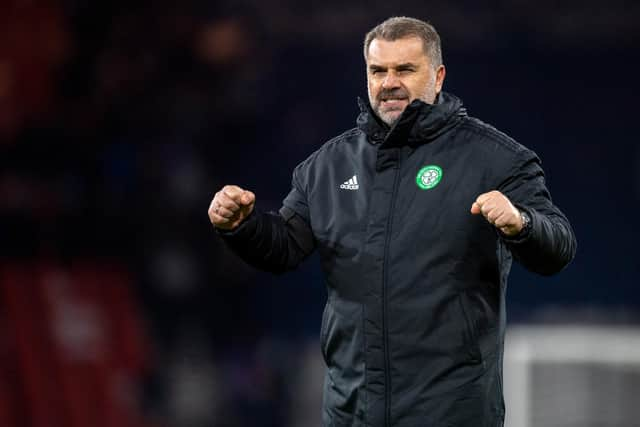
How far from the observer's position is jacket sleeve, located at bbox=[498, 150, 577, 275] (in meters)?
1.65

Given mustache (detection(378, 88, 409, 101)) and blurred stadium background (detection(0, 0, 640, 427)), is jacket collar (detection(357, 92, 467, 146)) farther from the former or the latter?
blurred stadium background (detection(0, 0, 640, 427))

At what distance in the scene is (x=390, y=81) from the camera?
1.91 metres

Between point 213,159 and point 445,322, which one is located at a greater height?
point 213,159

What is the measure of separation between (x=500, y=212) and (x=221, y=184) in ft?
10.4

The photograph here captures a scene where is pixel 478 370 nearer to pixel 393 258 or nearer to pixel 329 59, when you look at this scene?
pixel 393 258

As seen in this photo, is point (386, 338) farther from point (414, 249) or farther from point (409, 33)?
point (409, 33)

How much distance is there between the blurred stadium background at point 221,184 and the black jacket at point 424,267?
1.96m

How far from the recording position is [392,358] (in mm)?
1775

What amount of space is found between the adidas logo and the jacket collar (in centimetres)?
9

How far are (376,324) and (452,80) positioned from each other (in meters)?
3.44

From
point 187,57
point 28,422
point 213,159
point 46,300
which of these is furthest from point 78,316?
point 187,57

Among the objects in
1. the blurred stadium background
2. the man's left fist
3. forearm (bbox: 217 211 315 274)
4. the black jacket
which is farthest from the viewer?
the blurred stadium background

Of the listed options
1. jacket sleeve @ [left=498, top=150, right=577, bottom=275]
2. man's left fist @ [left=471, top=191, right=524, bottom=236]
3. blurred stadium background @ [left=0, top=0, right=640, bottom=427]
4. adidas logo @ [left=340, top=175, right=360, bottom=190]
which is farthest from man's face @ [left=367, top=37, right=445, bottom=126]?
blurred stadium background @ [left=0, top=0, right=640, bottom=427]

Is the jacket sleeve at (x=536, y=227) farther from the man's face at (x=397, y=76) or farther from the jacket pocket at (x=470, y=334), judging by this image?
the man's face at (x=397, y=76)
